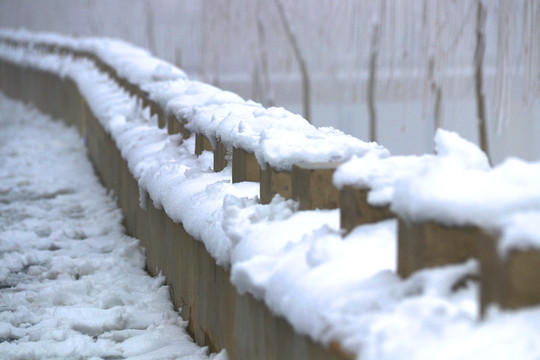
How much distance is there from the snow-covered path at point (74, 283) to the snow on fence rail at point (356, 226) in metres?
0.19

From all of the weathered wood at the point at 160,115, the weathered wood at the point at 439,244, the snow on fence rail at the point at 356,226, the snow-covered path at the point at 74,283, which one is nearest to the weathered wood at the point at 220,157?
the snow on fence rail at the point at 356,226

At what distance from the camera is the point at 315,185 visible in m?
2.37

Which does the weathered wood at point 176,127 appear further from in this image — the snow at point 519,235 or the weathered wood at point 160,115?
the snow at point 519,235

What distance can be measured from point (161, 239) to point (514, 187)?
2.53 meters

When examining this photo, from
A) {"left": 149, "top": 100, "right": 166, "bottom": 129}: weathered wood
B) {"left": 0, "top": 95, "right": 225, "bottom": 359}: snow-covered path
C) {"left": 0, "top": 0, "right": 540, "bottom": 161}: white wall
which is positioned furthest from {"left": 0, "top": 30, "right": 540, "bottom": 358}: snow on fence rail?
{"left": 0, "top": 0, "right": 540, "bottom": 161}: white wall

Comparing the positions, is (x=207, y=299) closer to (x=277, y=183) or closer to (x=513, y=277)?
(x=277, y=183)

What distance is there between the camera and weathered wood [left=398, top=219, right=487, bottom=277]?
156cm

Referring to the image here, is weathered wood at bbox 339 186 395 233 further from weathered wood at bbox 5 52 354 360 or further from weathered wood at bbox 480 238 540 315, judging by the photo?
weathered wood at bbox 480 238 540 315

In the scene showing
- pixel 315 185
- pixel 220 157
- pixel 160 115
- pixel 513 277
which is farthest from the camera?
pixel 160 115

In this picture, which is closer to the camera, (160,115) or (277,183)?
(277,183)

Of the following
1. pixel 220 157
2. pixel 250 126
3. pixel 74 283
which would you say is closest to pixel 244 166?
pixel 250 126

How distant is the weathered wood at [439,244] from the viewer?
5.13 ft

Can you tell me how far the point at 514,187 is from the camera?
154cm

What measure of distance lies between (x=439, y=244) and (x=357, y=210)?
434mm
